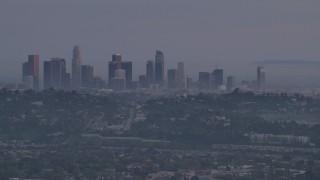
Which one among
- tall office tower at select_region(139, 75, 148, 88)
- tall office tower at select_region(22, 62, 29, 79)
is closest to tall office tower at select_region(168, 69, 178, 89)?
tall office tower at select_region(139, 75, 148, 88)

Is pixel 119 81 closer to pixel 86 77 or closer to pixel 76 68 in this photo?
pixel 86 77

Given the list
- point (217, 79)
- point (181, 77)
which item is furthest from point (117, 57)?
point (217, 79)

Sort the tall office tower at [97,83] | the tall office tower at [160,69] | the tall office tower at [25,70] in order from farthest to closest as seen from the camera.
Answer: the tall office tower at [160,69], the tall office tower at [25,70], the tall office tower at [97,83]

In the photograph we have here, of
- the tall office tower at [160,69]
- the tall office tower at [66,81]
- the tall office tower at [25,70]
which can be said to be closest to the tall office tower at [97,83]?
the tall office tower at [66,81]

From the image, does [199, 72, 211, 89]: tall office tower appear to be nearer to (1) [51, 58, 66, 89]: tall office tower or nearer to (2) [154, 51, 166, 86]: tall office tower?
(2) [154, 51, 166, 86]: tall office tower

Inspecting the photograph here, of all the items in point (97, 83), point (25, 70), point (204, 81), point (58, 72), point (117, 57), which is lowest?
point (97, 83)

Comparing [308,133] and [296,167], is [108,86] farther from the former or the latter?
[296,167]

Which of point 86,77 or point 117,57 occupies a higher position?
point 117,57

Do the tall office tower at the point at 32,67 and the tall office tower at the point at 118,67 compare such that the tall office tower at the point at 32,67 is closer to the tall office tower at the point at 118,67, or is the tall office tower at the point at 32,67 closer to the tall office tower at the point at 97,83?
the tall office tower at the point at 97,83
